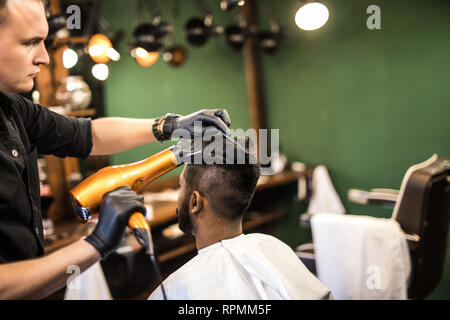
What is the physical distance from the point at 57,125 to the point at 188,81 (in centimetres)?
289

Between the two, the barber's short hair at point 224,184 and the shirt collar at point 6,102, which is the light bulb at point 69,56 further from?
the barber's short hair at point 224,184

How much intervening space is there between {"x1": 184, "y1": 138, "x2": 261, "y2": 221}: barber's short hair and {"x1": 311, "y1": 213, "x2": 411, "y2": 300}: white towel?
1.12m

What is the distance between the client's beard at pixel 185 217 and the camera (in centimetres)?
126

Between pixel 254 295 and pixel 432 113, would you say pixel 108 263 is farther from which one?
pixel 432 113

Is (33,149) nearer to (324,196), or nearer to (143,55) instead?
(143,55)

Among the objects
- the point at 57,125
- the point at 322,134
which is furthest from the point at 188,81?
the point at 57,125

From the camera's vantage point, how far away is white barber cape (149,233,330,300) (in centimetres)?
110

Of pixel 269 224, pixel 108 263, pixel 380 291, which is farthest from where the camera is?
pixel 269 224

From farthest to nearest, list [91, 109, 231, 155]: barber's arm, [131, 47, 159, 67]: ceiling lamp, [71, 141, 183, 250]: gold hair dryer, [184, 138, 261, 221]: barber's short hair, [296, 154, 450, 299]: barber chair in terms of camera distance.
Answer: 1. [131, 47, 159, 67]: ceiling lamp
2. [296, 154, 450, 299]: barber chair
3. [91, 109, 231, 155]: barber's arm
4. [184, 138, 261, 221]: barber's short hair
5. [71, 141, 183, 250]: gold hair dryer

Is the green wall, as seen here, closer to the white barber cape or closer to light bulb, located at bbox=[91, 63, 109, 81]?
light bulb, located at bbox=[91, 63, 109, 81]

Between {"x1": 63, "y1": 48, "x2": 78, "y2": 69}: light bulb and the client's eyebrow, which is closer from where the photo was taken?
the client's eyebrow

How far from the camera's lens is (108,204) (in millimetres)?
891

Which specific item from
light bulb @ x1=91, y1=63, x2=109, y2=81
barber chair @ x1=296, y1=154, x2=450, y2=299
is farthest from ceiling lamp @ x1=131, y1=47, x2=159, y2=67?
barber chair @ x1=296, y1=154, x2=450, y2=299
